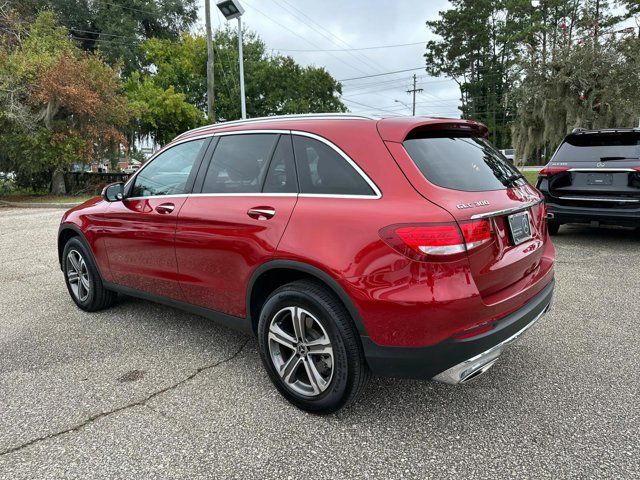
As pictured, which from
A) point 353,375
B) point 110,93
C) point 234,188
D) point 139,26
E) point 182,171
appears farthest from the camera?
point 139,26

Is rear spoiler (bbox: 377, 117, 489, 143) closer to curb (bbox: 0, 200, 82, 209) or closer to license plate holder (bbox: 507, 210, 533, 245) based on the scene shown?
license plate holder (bbox: 507, 210, 533, 245)

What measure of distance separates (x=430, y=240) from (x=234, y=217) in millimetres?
1266

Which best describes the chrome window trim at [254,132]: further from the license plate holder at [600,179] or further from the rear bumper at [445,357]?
the license plate holder at [600,179]

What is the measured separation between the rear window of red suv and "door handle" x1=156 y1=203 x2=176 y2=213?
177 cm

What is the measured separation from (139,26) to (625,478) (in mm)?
38298

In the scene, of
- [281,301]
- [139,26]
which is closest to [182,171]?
[281,301]

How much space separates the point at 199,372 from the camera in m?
3.21

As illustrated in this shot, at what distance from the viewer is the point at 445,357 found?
225 cm

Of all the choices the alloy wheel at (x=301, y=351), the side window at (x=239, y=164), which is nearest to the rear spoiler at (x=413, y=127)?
the side window at (x=239, y=164)

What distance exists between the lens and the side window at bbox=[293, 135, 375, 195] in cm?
248

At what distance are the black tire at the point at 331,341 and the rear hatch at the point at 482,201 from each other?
2.29 feet

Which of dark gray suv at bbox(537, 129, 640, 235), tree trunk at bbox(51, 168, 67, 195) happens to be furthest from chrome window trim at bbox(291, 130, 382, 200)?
tree trunk at bbox(51, 168, 67, 195)

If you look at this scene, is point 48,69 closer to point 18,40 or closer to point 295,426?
point 18,40

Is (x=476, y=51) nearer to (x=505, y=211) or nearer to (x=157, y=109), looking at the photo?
(x=157, y=109)
